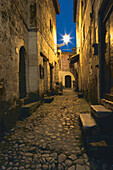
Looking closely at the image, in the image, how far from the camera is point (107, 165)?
171 cm

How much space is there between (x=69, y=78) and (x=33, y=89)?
59.2 ft

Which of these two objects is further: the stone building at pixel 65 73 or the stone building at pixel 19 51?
the stone building at pixel 65 73

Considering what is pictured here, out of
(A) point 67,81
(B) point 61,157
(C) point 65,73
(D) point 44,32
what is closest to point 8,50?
(B) point 61,157

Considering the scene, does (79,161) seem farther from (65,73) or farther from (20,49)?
(65,73)

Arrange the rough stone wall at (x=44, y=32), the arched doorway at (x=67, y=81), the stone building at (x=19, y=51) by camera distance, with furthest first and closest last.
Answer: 1. the arched doorway at (x=67, y=81)
2. the rough stone wall at (x=44, y=32)
3. the stone building at (x=19, y=51)

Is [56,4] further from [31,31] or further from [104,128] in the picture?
[104,128]

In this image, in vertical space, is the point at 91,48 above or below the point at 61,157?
above

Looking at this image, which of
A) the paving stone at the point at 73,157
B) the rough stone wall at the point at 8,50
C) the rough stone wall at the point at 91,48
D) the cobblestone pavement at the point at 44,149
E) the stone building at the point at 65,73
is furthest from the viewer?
the stone building at the point at 65,73

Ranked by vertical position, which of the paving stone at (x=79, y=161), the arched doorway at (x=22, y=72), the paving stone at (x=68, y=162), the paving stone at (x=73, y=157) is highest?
the arched doorway at (x=22, y=72)

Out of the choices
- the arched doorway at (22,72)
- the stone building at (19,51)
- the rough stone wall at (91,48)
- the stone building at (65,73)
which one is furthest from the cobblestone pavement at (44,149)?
the stone building at (65,73)

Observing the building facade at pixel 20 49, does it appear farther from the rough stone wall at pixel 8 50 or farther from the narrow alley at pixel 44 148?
the narrow alley at pixel 44 148

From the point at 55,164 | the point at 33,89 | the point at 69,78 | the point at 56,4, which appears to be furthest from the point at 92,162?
the point at 69,78

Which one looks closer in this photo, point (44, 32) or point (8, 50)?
point (8, 50)

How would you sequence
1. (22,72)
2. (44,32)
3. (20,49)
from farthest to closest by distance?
(44,32), (22,72), (20,49)
